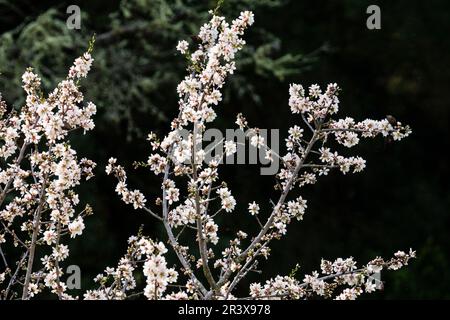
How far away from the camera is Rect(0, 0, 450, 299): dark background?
655cm

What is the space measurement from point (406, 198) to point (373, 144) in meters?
1.02

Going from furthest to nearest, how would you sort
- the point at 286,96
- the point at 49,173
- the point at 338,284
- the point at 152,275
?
the point at 286,96 → the point at 49,173 → the point at 338,284 → the point at 152,275

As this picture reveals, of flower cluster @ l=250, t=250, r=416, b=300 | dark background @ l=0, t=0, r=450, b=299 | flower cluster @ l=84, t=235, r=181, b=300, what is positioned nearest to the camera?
flower cluster @ l=84, t=235, r=181, b=300

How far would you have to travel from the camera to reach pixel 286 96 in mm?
8578

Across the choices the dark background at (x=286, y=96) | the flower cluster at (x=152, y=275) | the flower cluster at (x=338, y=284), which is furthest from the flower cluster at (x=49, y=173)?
the dark background at (x=286, y=96)

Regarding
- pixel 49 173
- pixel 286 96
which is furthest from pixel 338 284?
pixel 286 96

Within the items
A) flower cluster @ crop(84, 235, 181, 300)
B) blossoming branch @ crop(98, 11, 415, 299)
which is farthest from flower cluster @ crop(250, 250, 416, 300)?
flower cluster @ crop(84, 235, 181, 300)

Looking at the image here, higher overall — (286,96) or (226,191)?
(286,96)

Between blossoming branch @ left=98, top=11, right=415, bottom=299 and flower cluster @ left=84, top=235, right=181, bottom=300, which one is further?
blossoming branch @ left=98, top=11, right=415, bottom=299

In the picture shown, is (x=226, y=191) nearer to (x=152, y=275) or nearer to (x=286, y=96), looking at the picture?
(x=152, y=275)

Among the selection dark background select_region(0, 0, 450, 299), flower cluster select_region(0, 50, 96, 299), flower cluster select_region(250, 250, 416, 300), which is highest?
dark background select_region(0, 0, 450, 299)

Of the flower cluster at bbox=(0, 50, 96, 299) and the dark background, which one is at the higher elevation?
the dark background

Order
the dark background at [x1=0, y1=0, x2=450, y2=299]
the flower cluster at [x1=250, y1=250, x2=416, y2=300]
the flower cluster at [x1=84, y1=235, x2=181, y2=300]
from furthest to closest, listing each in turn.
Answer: the dark background at [x1=0, y1=0, x2=450, y2=299] → the flower cluster at [x1=250, y1=250, x2=416, y2=300] → the flower cluster at [x1=84, y1=235, x2=181, y2=300]

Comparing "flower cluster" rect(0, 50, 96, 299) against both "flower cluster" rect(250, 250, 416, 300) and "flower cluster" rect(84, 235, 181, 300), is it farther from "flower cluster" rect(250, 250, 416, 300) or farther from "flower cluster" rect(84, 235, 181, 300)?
"flower cluster" rect(250, 250, 416, 300)
